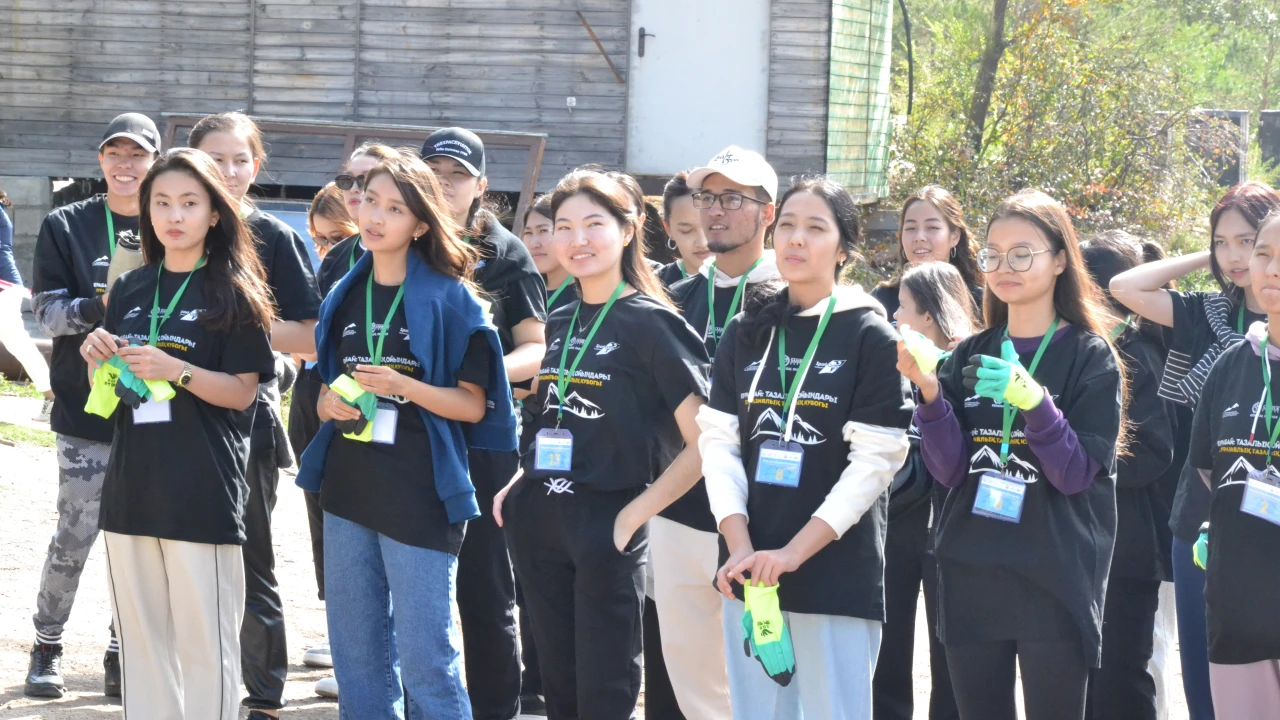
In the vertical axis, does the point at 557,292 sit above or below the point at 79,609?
above

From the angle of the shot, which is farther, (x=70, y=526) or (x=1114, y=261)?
(x=1114, y=261)

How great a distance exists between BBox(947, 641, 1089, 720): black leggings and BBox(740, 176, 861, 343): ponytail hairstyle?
1.00 meters

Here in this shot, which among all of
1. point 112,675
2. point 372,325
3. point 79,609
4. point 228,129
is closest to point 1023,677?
point 372,325

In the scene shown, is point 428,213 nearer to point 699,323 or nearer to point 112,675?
point 699,323

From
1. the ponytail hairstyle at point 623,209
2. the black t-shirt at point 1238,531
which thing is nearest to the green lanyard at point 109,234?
the ponytail hairstyle at point 623,209

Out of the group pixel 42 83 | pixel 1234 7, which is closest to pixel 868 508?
pixel 42 83

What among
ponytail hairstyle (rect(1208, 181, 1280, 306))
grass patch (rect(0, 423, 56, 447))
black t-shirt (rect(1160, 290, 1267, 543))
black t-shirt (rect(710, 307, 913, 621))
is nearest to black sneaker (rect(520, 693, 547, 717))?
black t-shirt (rect(710, 307, 913, 621))

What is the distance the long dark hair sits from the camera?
4.05 metres

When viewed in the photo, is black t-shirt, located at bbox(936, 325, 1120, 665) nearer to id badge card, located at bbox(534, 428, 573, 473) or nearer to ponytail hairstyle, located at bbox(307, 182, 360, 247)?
id badge card, located at bbox(534, 428, 573, 473)

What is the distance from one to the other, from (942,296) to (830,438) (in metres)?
1.36

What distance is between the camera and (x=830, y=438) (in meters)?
Result: 3.46

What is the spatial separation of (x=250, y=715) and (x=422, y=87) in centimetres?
1233

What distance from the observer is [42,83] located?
16.4m

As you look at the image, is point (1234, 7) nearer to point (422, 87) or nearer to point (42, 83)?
point (422, 87)
